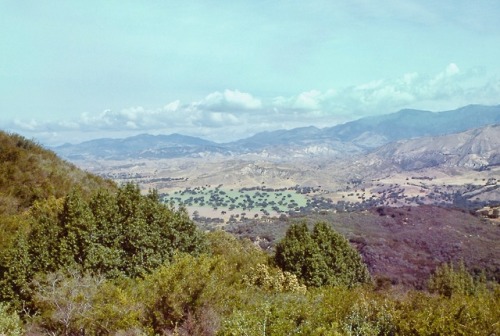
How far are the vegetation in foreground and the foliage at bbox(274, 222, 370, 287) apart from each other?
104 mm

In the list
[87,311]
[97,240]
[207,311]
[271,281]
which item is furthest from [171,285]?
[271,281]

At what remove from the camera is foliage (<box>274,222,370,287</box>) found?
38.3 metres

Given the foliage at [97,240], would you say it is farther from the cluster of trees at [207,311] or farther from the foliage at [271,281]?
the foliage at [271,281]

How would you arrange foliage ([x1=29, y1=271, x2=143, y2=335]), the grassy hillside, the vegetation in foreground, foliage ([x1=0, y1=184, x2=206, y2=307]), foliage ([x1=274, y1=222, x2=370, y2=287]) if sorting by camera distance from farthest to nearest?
the grassy hillside
foliage ([x1=274, y1=222, x2=370, y2=287])
foliage ([x1=0, y1=184, x2=206, y2=307])
foliage ([x1=29, y1=271, x2=143, y2=335])
the vegetation in foreground

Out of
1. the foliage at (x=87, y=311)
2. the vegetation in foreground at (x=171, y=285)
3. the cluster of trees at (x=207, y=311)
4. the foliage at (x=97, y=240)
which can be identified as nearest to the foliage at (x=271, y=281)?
the vegetation in foreground at (x=171, y=285)

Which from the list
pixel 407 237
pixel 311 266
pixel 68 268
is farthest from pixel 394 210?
pixel 68 268

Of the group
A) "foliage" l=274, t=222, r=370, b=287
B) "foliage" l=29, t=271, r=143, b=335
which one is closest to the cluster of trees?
"foliage" l=29, t=271, r=143, b=335

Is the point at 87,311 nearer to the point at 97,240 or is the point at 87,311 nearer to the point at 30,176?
the point at 97,240

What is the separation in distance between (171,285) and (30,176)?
35638 millimetres

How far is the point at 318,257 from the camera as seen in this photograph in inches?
1522

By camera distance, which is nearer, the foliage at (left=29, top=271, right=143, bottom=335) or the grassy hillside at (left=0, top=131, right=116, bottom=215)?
the foliage at (left=29, top=271, right=143, bottom=335)

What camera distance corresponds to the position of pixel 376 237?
94.4 m

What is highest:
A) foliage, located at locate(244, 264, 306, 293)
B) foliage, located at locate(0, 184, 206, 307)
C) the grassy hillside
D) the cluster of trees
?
the grassy hillside

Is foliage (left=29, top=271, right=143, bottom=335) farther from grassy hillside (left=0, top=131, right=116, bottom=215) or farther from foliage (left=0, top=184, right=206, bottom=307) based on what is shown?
grassy hillside (left=0, top=131, right=116, bottom=215)
